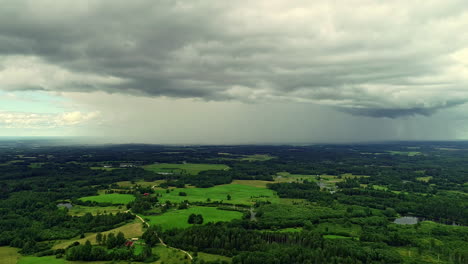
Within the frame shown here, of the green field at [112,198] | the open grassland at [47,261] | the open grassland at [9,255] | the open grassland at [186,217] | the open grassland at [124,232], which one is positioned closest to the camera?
the open grassland at [47,261]

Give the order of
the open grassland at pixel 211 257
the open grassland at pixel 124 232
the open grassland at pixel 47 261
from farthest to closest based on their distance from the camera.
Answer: the open grassland at pixel 124 232 → the open grassland at pixel 211 257 → the open grassland at pixel 47 261

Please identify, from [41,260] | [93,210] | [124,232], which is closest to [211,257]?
[124,232]

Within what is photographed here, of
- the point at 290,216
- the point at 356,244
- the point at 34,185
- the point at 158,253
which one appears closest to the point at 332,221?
the point at 290,216

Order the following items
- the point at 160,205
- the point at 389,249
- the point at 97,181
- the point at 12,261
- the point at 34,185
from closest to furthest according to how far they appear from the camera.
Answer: the point at 12,261
the point at 389,249
the point at 160,205
the point at 34,185
the point at 97,181

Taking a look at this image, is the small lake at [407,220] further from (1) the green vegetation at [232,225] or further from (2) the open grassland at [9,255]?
(2) the open grassland at [9,255]

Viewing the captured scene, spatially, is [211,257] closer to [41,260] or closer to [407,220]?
[41,260]

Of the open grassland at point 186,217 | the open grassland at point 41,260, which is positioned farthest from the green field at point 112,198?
the open grassland at point 41,260

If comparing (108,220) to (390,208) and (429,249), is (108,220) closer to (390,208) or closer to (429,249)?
(429,249)
